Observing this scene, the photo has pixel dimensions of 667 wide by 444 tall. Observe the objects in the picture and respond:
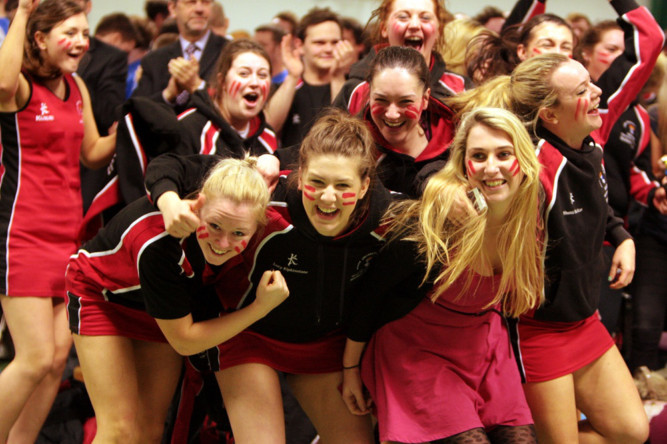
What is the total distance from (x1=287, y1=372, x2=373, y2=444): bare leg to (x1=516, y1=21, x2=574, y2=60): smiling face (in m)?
1.67

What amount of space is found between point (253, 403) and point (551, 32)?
2015mm

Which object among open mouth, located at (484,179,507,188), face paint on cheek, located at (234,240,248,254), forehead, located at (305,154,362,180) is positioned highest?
open mouth, located at (484,179,507,188)

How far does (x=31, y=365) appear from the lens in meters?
2.97

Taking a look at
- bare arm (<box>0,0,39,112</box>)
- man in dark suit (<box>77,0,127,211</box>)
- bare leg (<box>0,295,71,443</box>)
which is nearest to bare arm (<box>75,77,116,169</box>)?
bare arm (<box>0,0,39,112</box>)

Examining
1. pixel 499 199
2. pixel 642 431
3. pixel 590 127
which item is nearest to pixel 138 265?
pixel 499 199

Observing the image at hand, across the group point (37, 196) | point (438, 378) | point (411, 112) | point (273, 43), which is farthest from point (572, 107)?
point (273, 43)

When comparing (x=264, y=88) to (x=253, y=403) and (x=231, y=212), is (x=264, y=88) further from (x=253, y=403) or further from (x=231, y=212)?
(x=253, y=403)

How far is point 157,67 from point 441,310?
2.43m

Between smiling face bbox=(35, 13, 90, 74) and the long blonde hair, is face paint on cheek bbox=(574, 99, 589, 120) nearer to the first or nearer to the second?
the long blonde hair

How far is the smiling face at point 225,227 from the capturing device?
7.82ft

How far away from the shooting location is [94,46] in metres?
4.12

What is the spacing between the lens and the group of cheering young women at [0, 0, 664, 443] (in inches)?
96.1

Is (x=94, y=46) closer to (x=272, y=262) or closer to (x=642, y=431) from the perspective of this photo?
(x=272, y=262)

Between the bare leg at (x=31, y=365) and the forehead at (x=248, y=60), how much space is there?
1228 millimetres
